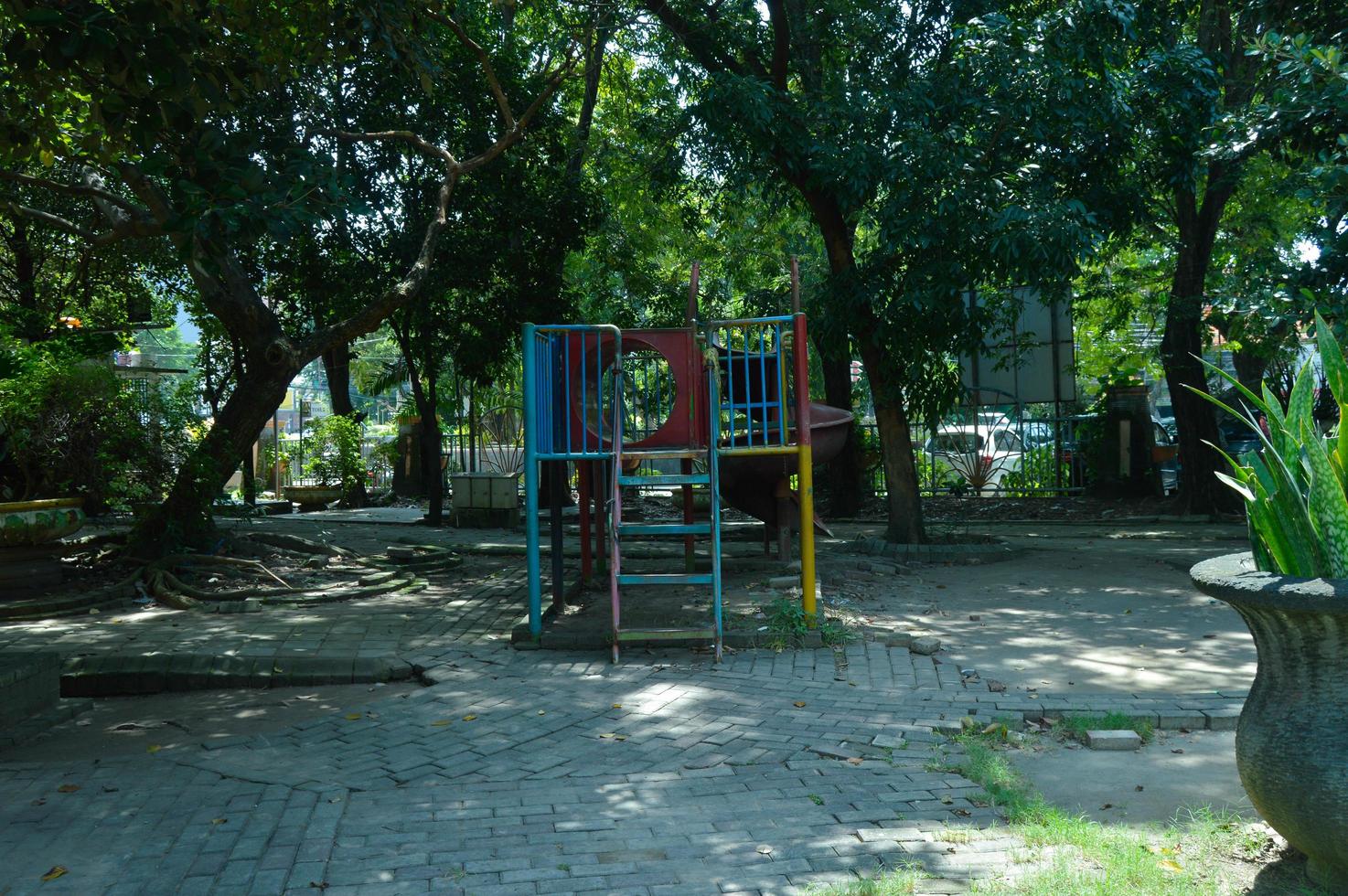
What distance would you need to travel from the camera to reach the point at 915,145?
9.72 metres

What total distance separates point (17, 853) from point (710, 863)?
2.58 m

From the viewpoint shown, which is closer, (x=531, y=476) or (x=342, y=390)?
(x=531, y=476)

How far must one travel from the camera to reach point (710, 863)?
12.0ft

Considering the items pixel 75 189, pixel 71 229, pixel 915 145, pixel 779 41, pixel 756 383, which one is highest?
pixel 779 41

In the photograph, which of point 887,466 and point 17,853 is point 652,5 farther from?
point 17,853

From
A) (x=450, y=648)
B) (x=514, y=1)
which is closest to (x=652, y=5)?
(x=514, y=1)

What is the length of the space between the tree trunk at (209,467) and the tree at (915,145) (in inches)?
210

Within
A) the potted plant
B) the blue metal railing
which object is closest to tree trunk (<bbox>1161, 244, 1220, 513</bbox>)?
the blue metal railing

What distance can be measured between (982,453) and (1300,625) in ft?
53.0

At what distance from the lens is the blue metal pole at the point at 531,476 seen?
24.0 feet

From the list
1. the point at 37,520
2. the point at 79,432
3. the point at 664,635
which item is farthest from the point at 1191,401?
the point at 37,520

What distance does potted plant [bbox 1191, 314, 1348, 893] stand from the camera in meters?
2.94

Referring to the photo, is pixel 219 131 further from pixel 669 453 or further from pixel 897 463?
pixel 897 463

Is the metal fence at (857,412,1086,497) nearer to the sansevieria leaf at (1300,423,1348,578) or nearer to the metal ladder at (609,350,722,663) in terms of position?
the metal ladder at (609,350,722,663)
